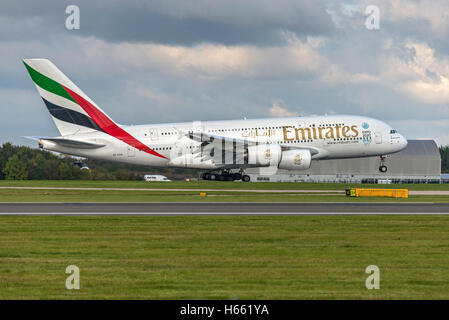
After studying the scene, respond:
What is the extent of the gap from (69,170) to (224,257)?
65479 mm

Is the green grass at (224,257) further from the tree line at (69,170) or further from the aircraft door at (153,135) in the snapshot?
the tree line at (69,170)

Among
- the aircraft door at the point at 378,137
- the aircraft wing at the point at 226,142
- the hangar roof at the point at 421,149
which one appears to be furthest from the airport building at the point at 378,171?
the aircraft wing at the point at 226,142

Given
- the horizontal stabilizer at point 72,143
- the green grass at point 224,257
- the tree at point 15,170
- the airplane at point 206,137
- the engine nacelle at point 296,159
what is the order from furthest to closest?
1. the tree at point 15,170
2. the airplane at point 206,137
3. the engine nacelle at point 296,159
4. the horizontal stabilizer at point 72,143
5. the green grass at point 224,257

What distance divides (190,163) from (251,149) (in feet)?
21.5

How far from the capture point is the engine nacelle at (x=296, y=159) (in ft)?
191

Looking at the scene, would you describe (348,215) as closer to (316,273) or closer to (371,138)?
(316,273)

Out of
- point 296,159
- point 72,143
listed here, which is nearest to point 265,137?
point 296,159

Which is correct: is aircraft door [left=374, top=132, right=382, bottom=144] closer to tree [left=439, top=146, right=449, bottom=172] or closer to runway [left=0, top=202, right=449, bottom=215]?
runway [left=0, top=202, right=449, bottom=215]

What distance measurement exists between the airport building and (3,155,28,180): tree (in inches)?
1292

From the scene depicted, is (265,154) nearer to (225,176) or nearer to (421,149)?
(225,176)

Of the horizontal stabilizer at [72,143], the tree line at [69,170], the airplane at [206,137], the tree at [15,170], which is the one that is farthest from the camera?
the tree at [15,170]

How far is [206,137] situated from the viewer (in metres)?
60.1

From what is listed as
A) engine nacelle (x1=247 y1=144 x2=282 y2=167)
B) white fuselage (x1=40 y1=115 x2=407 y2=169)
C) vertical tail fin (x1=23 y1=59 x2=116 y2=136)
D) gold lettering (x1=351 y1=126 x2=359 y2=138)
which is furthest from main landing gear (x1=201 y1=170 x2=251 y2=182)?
vertical tail fin (x1=23 y1=59 x2=116 y2=136)

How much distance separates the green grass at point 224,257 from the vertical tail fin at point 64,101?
30.5m
